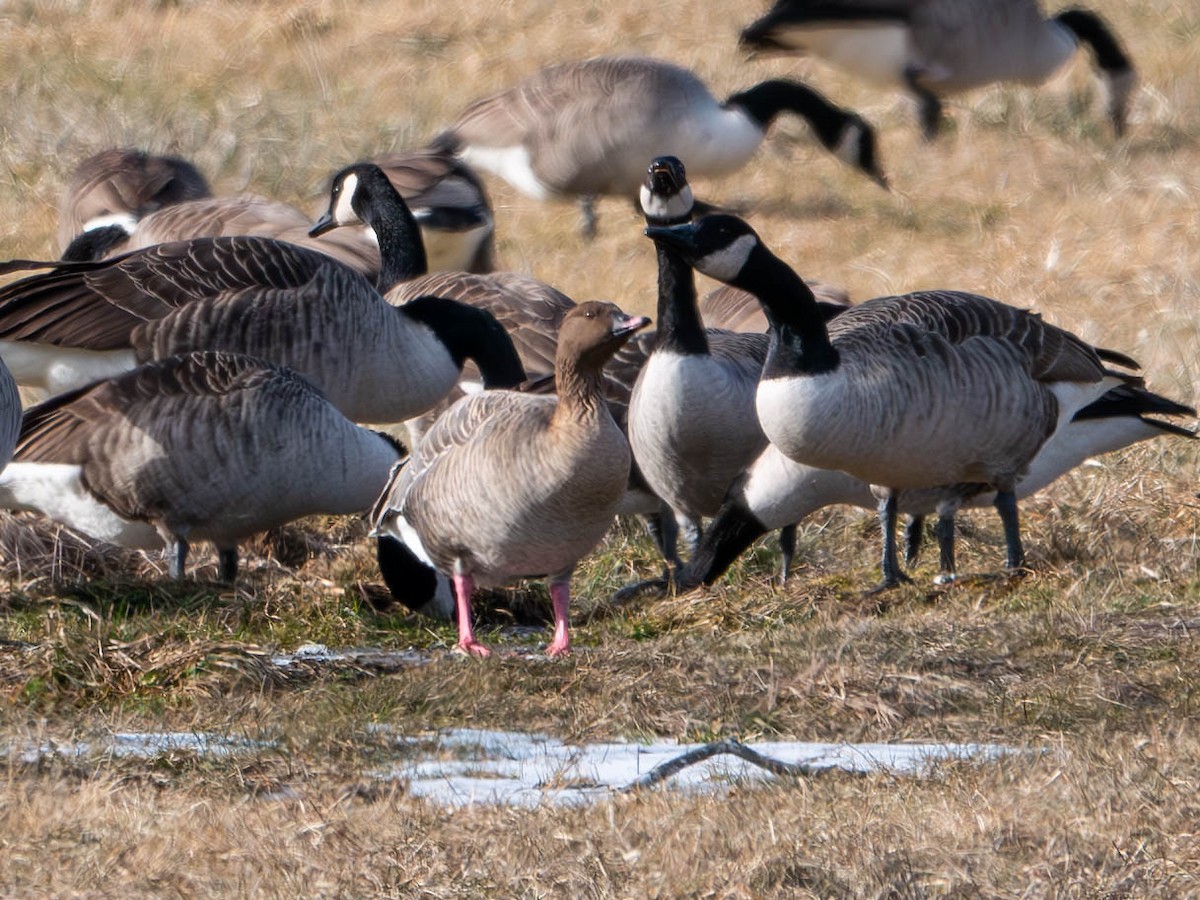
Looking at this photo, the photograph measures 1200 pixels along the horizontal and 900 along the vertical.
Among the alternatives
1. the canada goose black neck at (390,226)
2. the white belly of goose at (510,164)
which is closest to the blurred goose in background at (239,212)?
the canada goose black neck at (390,226)

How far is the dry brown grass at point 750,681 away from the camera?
3945 mm

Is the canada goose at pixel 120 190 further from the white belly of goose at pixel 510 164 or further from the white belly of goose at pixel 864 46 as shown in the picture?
the white belly of goose at pixel 864 46

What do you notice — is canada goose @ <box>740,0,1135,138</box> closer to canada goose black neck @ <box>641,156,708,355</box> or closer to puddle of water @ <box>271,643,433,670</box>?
canada goose black neck @ <box>641,156,708,355</box>

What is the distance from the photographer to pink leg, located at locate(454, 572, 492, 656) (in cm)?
650

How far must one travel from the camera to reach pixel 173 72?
17.5m

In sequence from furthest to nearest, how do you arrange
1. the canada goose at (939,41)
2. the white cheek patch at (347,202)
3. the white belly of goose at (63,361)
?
the canada goose at (939,41)
the white cheek patch at (347,202)
the white belly of goose at (63,361)

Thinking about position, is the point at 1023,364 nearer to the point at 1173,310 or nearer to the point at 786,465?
the point at 786,465

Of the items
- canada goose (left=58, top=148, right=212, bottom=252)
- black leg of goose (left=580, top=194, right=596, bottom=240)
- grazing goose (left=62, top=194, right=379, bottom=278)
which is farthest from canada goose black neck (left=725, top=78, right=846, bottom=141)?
canada goose (left=58, top=148, right=212, bottom=252)

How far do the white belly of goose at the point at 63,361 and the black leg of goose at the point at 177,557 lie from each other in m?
1.68

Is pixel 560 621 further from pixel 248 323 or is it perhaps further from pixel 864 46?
pixel 864 46

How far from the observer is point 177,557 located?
754cm

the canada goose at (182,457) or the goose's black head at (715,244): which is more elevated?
the goose's black head at (715,244)

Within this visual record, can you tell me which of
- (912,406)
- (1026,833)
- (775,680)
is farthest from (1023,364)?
(1026,833)

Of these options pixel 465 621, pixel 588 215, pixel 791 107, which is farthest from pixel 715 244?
pixel 791 107
